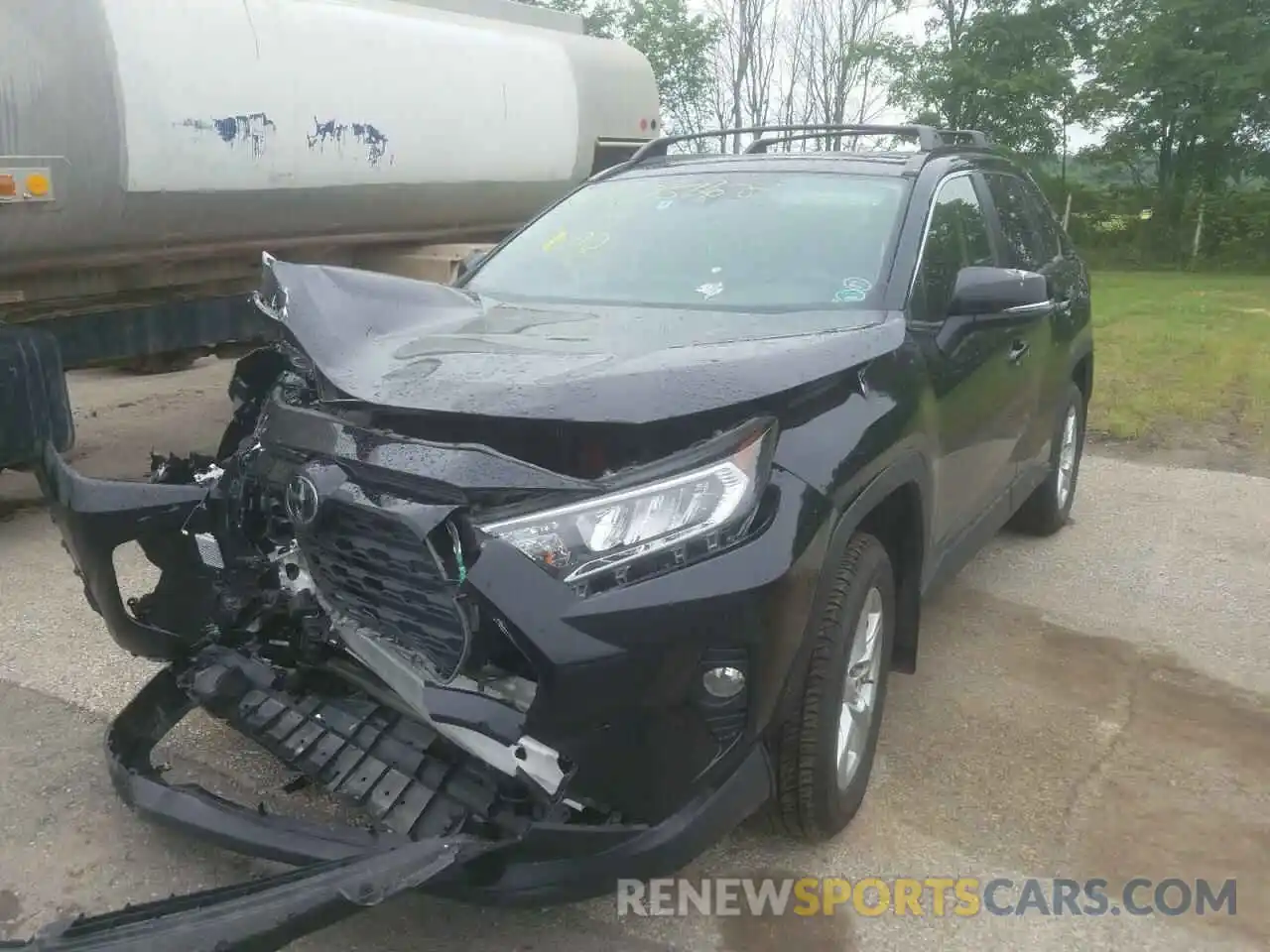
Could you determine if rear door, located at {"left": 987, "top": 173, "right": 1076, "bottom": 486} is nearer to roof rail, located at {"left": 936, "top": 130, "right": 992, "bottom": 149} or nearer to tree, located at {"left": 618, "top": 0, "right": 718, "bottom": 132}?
roof rail, located at {"left": 936, "top": 130, "right": 992, "bottom": 149}

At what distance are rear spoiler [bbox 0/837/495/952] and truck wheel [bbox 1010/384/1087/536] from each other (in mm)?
3959

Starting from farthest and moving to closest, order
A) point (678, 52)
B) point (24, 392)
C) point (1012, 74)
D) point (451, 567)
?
Answer: 1. point (678, 52)
2. point (1012, 74)
3. point (24, 392)
4. point (451, 567)

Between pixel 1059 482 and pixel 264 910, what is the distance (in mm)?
4603

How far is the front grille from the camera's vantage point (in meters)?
2.38

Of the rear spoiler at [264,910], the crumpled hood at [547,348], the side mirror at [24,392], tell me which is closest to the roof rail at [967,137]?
the crumpled hood at [547,348]

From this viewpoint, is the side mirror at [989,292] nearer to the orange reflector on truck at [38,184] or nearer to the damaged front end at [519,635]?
the damaged front end at [519,635]

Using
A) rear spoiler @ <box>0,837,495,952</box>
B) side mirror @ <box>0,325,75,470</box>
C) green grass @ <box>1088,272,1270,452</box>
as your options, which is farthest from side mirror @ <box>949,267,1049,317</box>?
green grass @ <box>1088,272,1270,452</box>

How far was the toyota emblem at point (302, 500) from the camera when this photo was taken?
99.1 inches

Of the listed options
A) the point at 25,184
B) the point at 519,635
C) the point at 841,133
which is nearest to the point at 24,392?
the point at 25,184

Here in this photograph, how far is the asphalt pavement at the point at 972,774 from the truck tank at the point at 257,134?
1.66 meters

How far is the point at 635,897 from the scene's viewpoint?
2869mm

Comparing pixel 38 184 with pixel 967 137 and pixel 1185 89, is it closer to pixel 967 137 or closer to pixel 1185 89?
pixel 967 137

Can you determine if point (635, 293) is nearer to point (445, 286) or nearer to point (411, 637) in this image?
point (445, 286)

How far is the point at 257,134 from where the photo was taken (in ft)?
19.6
